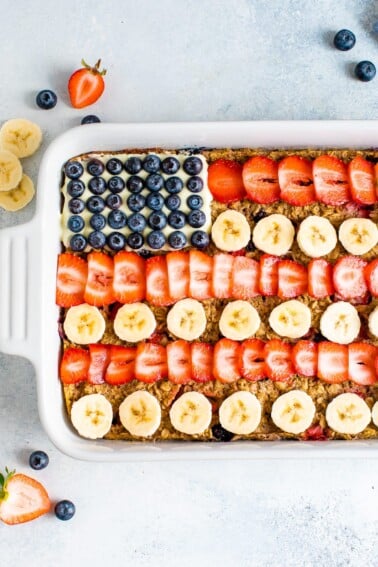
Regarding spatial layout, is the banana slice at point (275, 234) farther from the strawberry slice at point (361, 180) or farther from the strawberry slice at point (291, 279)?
the strawberry slice at point (361, 180)

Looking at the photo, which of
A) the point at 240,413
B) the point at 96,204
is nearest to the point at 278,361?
the point at 240,413

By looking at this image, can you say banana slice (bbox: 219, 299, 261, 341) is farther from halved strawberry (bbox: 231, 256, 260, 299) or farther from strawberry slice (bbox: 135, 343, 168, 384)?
strawberry slice (bbox: 135, 343, 168, 384)

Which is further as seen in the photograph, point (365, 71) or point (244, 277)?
point (365, 71)

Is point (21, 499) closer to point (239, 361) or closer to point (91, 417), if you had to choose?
point (91, 417)

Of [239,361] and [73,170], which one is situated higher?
[73,170]

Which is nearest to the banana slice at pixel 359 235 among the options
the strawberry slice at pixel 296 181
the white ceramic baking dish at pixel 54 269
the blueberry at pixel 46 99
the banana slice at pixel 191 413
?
the strawberry slice at pixel 296 181

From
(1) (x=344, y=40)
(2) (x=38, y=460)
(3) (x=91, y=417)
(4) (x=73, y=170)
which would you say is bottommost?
(2) (x=38, y=460)

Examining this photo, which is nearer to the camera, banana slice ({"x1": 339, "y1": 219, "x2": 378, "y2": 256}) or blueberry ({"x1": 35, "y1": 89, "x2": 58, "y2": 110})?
banana slice ({"x1": 339, "y1": 219, "x2": 378, "y2": 256})

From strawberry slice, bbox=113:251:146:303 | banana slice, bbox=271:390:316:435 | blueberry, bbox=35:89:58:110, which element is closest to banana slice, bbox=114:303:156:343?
strawberry slice, bbox=113:251:146:303
